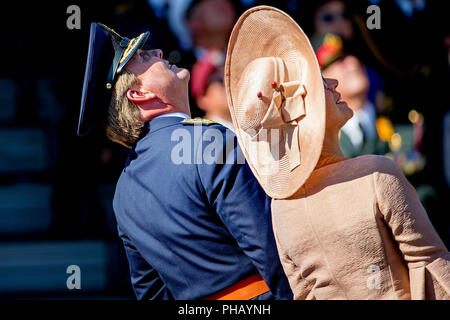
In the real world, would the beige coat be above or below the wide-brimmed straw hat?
below

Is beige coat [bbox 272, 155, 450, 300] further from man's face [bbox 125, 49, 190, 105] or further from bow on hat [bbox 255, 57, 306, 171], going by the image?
man's face [bbox 125, 49, 190, 105]

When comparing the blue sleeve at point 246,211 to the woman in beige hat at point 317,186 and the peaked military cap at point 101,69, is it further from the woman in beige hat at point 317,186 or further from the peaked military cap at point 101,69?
the peaked military cap at point 101,69

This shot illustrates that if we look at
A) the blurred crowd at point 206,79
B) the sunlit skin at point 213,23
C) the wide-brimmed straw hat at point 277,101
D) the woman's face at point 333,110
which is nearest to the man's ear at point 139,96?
the wide-brimmed straw hat at point 277,101

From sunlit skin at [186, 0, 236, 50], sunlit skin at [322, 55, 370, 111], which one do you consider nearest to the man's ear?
sunlit skin at [186, 0, 236, 50]

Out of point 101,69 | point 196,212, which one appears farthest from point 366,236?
point 101,69

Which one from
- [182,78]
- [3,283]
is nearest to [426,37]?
[182,78]

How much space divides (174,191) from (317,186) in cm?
60

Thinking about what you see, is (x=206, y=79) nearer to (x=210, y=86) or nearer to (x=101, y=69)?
(x=210, y=86)

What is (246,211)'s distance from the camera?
2.17m

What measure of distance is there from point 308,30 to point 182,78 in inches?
99.1

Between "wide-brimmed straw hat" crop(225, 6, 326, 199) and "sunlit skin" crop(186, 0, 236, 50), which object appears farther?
"sunlit skin" crop(186, 0, 236, 50)

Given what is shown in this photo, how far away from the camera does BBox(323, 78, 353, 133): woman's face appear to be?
1.98 metres

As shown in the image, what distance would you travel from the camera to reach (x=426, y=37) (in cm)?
520
